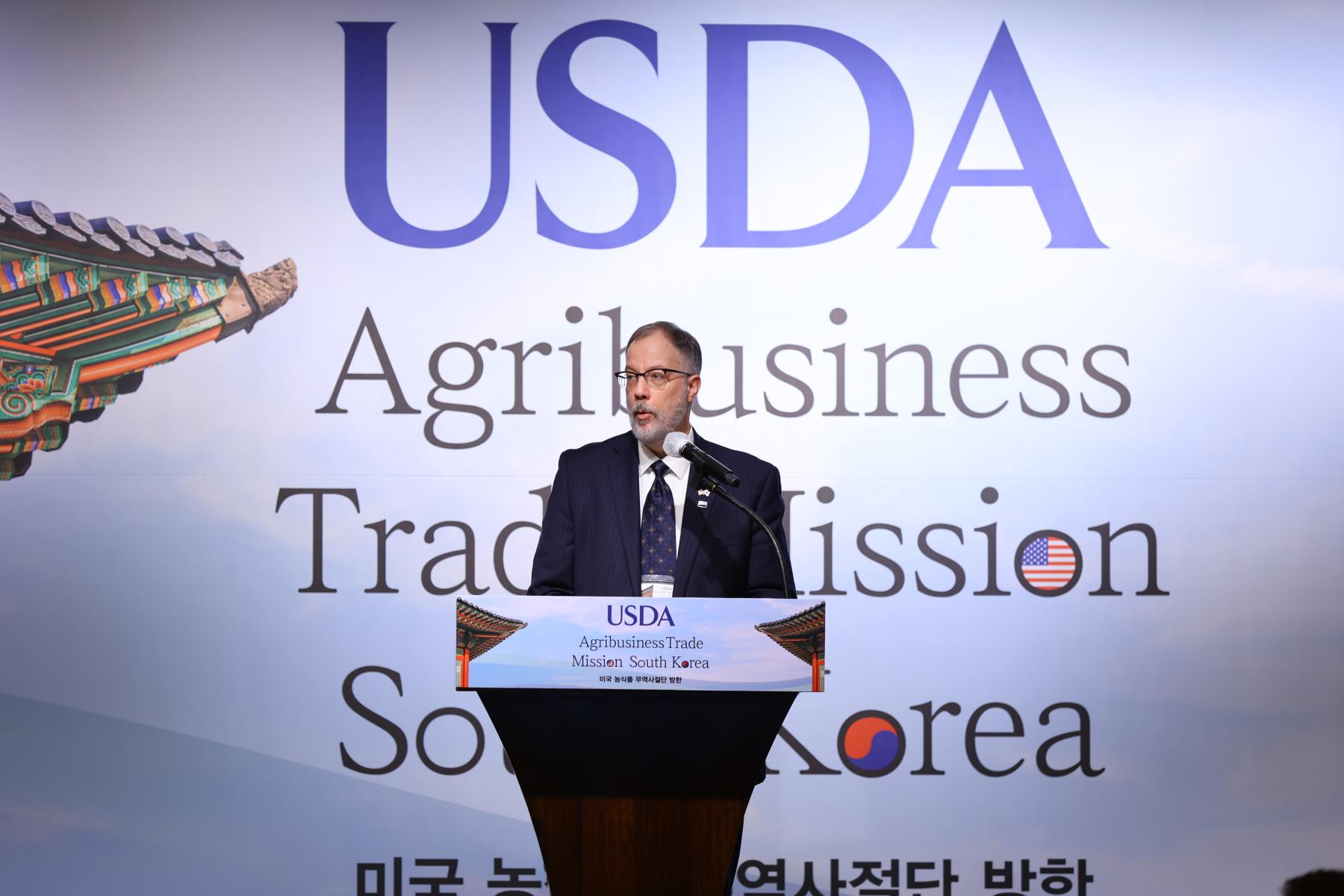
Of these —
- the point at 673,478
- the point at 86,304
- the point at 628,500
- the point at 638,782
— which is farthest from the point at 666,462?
the point at 86,304

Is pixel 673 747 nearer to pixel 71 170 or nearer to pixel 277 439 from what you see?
pixel 277 439

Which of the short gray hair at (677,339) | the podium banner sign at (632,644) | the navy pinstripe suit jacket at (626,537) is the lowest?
the podium banner sign at (632,644)

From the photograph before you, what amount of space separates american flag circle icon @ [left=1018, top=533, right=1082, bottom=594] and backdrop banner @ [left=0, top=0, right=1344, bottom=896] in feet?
0.06

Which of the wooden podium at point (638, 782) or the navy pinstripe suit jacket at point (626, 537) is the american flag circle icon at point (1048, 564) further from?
the wooden podium at point (638, 782)

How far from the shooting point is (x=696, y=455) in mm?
2457

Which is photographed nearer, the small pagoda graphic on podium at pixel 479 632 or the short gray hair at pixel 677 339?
the small pagoda graphic on podium at pixel 479 632

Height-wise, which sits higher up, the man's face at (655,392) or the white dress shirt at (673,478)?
the man's face at (655,392)

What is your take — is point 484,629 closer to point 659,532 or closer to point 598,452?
point 659,532

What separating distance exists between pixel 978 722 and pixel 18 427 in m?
3.63

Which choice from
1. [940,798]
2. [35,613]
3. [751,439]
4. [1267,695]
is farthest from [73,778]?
[1267,695]

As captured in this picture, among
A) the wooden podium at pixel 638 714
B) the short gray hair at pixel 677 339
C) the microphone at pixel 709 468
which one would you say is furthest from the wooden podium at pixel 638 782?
the short gray hair at pixel 677 339

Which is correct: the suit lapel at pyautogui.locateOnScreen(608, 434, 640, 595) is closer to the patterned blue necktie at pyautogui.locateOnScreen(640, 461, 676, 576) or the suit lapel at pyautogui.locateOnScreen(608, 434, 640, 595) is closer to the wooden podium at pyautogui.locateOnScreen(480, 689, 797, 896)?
the patterned blue necktie at pyautogui.locateOnScreen(640, 461, 676, 576)

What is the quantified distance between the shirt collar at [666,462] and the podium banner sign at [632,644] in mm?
766

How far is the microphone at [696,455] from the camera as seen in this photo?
2438 millimetres
